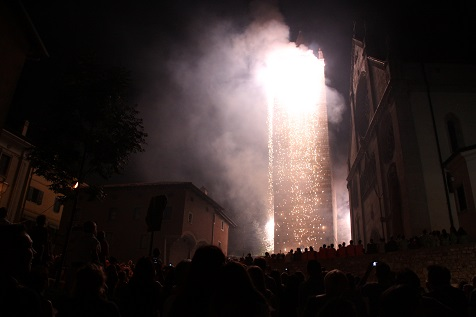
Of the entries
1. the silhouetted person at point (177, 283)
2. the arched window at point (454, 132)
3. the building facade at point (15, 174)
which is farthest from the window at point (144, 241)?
the silhouetted person at point (177, 283)

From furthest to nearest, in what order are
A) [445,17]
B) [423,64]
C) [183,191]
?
1. [183,191]
2. [445,17]
3. [423,64]

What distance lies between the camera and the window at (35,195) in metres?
32.2

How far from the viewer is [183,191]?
40.2 m

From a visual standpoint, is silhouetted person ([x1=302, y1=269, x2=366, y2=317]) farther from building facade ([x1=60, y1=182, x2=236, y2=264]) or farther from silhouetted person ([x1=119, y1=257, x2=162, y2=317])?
building facade ([x1=60, y1=182, x2=236, y2=264])

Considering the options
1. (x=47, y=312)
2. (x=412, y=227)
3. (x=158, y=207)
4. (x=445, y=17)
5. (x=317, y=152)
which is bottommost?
(x=47, y=312)

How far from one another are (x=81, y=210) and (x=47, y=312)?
43.4 meters

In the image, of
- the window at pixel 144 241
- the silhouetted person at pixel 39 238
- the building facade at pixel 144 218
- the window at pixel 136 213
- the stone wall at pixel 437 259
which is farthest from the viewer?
the window at pixel 136 213

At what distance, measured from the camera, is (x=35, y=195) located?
33094mm

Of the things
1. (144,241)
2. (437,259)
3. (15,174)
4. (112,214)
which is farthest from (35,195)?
(437,259)

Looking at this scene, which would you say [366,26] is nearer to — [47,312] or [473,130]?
[473,130]

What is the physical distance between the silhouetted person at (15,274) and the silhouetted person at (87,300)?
21 cm

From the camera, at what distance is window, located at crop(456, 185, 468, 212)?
63.6 ft

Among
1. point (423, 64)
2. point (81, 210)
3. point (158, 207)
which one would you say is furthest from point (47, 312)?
point (81, 210)

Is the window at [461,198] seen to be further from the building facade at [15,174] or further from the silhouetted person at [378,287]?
the building facade at [15,174]
